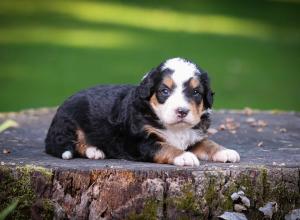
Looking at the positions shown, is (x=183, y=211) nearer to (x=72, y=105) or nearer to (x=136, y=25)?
(x=72, y=105)

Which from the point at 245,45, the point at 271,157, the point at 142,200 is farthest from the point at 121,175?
the point at 245,45

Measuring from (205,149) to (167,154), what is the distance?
490 millimetres

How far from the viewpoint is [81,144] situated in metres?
7.33

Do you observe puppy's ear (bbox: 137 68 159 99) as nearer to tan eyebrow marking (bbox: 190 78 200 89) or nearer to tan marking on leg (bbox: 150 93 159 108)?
tan marking on leg (bbox: 150 93 159 108)

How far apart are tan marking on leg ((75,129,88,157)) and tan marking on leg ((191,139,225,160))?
91 centimetres

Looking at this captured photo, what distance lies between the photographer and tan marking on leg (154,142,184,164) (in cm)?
659

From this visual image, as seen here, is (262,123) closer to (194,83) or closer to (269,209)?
(194,83)

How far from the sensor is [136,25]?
20688 millimetres

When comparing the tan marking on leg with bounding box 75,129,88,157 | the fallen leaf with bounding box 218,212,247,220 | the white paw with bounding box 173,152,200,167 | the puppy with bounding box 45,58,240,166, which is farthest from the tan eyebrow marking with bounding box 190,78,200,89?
the tan marking on leg with bounding box 75,129,88,157

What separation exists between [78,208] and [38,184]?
0.34 metres

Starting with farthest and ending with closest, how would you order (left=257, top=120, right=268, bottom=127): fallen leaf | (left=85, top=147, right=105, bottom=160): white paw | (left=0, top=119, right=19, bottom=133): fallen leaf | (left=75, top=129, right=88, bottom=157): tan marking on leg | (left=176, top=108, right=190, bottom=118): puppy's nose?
(left=257, top=120, right=268, bottom=127): fallen leaf → (left=0, top=119, right=19, bottom=133): fallen leaf → (left=75, top=129, right=88, bottom=157): tan marking on leg → (left=85, top=147, right=105, bottom=160): white paw → (left=176, top=108, right=190, bottom=118): puppy's nose

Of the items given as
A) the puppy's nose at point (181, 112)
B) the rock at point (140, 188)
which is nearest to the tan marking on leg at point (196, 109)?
the puppy's nose at point (181, 112)

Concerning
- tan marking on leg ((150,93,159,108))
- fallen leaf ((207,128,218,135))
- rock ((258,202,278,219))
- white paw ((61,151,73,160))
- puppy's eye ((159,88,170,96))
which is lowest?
rock ((258,202,278,219))

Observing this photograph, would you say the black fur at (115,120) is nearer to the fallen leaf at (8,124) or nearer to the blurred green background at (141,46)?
the fallen leaf at (8,124)
